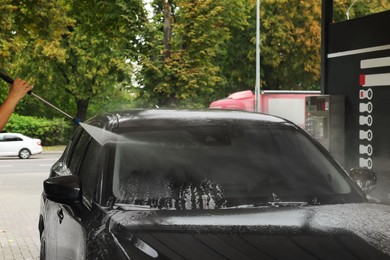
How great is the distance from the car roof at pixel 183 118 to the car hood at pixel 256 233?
0.88 meters

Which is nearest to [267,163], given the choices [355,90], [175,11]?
[355,90]

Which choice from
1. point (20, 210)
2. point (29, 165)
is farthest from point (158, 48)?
point (20, 210)

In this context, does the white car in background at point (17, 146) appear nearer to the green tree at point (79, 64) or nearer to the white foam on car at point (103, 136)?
the green tree at point (79, 64)

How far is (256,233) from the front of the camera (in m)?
3.24

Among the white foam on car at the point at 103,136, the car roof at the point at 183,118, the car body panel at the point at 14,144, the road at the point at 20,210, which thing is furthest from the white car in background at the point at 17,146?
the car roof at the point at 183,118

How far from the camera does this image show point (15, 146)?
36.2m

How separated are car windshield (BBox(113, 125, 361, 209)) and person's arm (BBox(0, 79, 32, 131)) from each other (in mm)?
1163

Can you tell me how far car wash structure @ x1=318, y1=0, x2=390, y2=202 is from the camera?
26.3 feet

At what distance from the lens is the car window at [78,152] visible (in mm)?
5008

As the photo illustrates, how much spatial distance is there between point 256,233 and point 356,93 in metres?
5.73

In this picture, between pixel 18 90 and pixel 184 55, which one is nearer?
pixel 18 90

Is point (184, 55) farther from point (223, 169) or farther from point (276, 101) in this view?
point (223, 169)

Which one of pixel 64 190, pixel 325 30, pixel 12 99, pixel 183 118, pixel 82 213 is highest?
pixel 325 30

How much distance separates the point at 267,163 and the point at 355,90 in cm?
471
